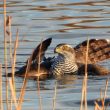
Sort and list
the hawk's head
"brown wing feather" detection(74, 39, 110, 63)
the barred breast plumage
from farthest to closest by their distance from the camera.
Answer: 1. "brown wing feather" detection(74, 39, 110, 63)
2. the barred breast plumage
3. the hawk's head

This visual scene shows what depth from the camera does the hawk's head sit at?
12969 millimetres

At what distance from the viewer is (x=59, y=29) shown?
56.9ft

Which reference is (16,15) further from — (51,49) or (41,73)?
(41,73)

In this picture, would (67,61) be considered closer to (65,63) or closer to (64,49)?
(65,63)

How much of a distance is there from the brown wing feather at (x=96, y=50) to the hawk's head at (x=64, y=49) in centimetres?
50

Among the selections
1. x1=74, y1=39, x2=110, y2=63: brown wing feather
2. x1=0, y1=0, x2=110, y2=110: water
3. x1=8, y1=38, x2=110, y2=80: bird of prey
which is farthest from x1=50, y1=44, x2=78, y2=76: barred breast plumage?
x1=0, y1=0, x2=110, y2=110: water

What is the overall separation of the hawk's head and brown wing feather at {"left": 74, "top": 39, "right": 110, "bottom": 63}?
1.63 feet

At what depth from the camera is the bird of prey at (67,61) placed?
12.8 metres

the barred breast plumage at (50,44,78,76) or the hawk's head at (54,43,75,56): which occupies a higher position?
the hawk's head at (54,43,75,56)

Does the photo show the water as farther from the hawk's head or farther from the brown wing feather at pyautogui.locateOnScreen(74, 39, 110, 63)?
the hawk's head

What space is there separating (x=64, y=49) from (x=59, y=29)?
4.18m

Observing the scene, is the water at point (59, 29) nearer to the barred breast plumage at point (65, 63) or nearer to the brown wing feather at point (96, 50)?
the brown wing feather at point (96, 50)

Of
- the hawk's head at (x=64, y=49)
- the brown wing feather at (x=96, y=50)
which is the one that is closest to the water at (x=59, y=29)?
the brown wing feather at (x=96, y=50)

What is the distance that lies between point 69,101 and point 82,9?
10037mm
